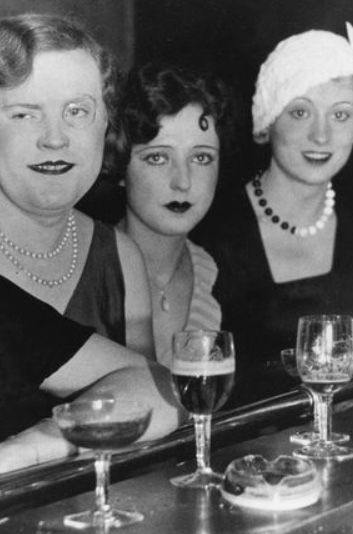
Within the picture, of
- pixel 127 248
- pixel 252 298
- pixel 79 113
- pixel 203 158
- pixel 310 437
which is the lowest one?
pixel 310 437

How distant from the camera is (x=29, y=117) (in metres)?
1.96

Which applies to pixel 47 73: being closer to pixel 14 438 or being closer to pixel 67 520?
pixel 14 438

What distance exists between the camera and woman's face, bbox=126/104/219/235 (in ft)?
7.47


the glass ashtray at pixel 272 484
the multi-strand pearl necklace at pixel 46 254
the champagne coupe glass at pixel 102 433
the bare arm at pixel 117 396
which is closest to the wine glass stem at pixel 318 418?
the bare arm at pixel 117 396

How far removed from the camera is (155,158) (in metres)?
2.29

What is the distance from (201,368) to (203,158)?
2.91ft

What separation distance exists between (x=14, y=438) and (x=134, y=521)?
1.58 ft

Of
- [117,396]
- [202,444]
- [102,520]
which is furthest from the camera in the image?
[117,396]

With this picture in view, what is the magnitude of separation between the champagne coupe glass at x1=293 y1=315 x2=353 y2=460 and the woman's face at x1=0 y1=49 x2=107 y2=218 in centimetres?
62

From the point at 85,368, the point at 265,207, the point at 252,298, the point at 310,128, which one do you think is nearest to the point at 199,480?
the point at 85,368

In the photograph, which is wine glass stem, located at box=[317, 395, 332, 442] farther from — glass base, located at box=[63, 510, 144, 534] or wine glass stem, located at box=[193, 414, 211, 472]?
glass base, located at box=[63, 510, 144, 534]

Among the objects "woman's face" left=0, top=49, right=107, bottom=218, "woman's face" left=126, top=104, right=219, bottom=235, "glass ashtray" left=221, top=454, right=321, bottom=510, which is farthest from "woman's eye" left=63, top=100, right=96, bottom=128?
"glass ashtray" left=221, top=454, right=321, bottom=510

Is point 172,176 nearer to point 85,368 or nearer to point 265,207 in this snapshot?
point 265,207

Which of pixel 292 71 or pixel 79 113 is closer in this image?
pixel 79 113
